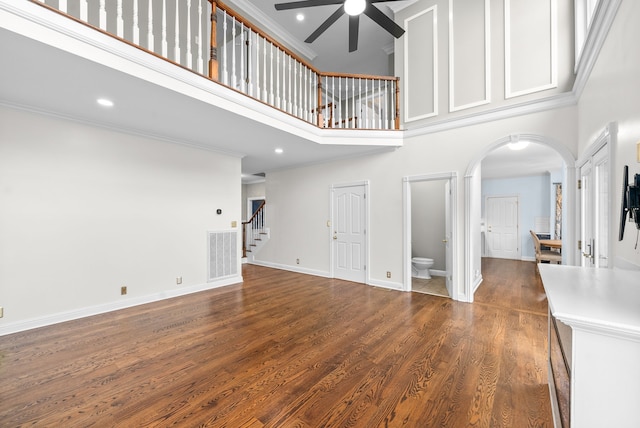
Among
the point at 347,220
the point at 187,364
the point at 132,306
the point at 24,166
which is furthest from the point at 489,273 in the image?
the point at 24,166

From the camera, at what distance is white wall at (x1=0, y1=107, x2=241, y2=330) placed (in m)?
3.04

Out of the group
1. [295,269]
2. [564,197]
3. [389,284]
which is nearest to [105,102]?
[295,269]

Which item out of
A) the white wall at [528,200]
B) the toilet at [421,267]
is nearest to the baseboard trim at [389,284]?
the toilet at [421,267]

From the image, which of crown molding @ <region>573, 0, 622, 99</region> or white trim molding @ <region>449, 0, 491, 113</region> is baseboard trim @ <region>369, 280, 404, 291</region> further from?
crown molding @ <region>573, 0, 622, 99</region>

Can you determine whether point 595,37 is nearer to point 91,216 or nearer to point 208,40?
point 208,40

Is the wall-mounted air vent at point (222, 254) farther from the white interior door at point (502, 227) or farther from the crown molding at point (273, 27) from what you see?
the white interior door at point (502, 227)

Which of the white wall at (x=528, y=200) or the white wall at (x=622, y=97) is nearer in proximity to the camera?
the white wall at (x=622, y=97)

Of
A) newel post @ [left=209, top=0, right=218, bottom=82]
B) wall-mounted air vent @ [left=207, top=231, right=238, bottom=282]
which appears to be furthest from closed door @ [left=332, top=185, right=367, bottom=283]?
newel post @ [left=209, top=0, right=218, bottom=82]

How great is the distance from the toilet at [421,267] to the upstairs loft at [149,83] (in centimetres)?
249

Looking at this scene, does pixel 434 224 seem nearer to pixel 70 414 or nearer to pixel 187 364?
pixel 187 364

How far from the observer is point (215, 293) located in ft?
14.8

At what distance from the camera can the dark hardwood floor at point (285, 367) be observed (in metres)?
1.76

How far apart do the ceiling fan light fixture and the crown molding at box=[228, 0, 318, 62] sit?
290cm

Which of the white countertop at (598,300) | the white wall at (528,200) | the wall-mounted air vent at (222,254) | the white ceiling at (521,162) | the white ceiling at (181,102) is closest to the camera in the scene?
the white countertop at (598,300)
